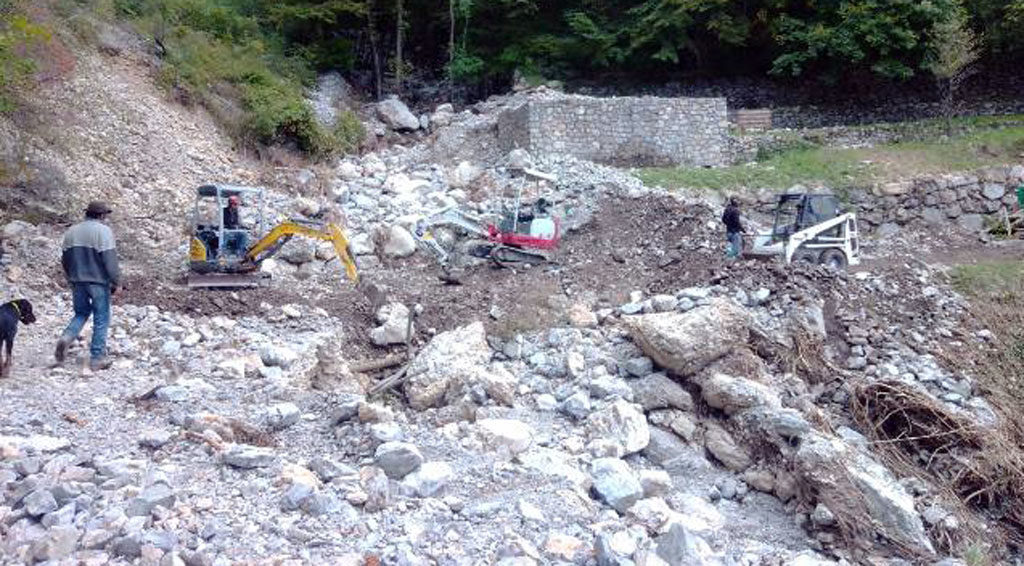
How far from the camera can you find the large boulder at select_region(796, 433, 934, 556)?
611cm

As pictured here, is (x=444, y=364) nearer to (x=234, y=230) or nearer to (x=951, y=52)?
(x=234, y=230)

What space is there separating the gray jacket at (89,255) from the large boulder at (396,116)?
14.1 m

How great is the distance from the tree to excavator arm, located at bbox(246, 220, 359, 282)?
15.0 m

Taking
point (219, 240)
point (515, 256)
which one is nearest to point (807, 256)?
point (515, 256)

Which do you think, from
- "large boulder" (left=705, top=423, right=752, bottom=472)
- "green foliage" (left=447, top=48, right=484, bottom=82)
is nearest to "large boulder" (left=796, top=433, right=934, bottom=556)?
"large boulder" (left=705, top=423, right=752, bottom=472)

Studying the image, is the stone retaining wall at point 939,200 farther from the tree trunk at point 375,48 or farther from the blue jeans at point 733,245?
the tree trunk at point 375,48

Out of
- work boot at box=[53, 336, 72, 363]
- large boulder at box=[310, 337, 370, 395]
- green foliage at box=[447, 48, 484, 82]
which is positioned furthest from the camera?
green foliage at box=[447, 48, 484, 82]

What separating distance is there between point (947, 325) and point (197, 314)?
9622 millimetres

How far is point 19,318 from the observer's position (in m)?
6.99

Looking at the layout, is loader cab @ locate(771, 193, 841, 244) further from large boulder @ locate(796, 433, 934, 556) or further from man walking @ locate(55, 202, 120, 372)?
man walking @ locate(55, 202, 120, 372)

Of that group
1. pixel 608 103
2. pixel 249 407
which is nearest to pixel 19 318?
pixel 249 407

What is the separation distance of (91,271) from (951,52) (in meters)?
19.1

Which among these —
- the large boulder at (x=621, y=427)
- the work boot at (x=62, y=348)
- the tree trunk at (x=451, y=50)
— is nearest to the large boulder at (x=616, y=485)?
the large boulder at (x=621, y=427)

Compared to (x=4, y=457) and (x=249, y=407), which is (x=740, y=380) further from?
(x=4, y=457)
